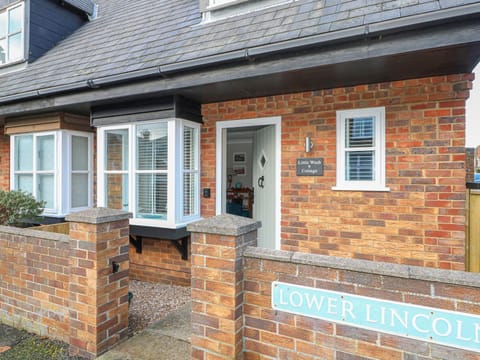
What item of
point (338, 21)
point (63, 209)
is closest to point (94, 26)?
point (63, 209)

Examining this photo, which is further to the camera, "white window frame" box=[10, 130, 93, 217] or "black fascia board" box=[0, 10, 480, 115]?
"white window frame" box=[10, 130, 93, 217]

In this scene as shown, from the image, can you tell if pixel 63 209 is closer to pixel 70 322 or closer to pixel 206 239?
pixel 70 322

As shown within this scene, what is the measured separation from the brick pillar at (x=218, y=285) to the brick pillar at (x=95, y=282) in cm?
100

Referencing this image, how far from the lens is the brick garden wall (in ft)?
8.94

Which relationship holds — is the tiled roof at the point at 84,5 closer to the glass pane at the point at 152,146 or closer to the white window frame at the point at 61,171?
the white window frame at the point at 61,171

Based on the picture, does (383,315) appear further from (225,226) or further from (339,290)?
(225,226)

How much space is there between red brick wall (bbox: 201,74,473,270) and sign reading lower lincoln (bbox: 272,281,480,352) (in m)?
1.91

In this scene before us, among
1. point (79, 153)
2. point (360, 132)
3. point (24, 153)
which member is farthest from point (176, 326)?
point (24, 153)

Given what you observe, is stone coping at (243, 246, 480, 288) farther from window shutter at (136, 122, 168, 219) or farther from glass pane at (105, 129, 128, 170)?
glass pane at (105, 129, 128, 170)

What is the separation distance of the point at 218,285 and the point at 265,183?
2.69m

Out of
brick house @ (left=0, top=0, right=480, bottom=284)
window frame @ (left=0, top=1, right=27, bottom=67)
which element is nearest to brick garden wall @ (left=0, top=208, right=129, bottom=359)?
brick house @ (left=0, top=0, right=480, bottom=284)

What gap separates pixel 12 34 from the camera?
21.2ft

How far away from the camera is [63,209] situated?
542 centimetres

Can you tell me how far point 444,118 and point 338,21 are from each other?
5.20 ft
